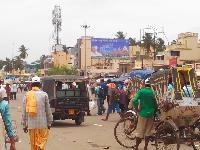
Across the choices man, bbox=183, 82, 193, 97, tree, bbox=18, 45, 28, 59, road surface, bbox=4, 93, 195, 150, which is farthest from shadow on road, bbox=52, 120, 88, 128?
tree, bbox=18, 45, 28, 59

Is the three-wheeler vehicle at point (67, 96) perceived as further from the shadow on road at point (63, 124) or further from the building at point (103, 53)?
the building at point (103, 53)

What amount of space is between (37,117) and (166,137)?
3475 millimetres

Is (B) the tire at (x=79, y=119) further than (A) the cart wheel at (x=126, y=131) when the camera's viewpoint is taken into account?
Yes

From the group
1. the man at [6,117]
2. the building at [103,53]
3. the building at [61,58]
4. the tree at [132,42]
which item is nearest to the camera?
the man at [6,117]

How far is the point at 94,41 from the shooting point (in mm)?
80312

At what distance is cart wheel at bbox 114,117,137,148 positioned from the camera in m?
13.9

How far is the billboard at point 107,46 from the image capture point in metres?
80.4

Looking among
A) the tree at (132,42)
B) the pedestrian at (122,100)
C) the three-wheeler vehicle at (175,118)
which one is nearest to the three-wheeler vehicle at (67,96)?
the pedestrian at (122,100)

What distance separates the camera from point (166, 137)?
Result: 12.0 meters

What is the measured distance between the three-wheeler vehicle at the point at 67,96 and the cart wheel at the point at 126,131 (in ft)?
20.0

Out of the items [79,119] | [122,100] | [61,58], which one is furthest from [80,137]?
[61,58]

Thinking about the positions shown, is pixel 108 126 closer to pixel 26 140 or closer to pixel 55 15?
pixel 26 140

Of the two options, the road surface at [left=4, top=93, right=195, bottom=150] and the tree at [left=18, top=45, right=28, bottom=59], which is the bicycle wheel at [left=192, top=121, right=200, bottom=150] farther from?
the tree at [left=18, top=45, right=28, bottom=59]

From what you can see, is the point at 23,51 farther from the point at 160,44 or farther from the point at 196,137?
the point at 196,137
